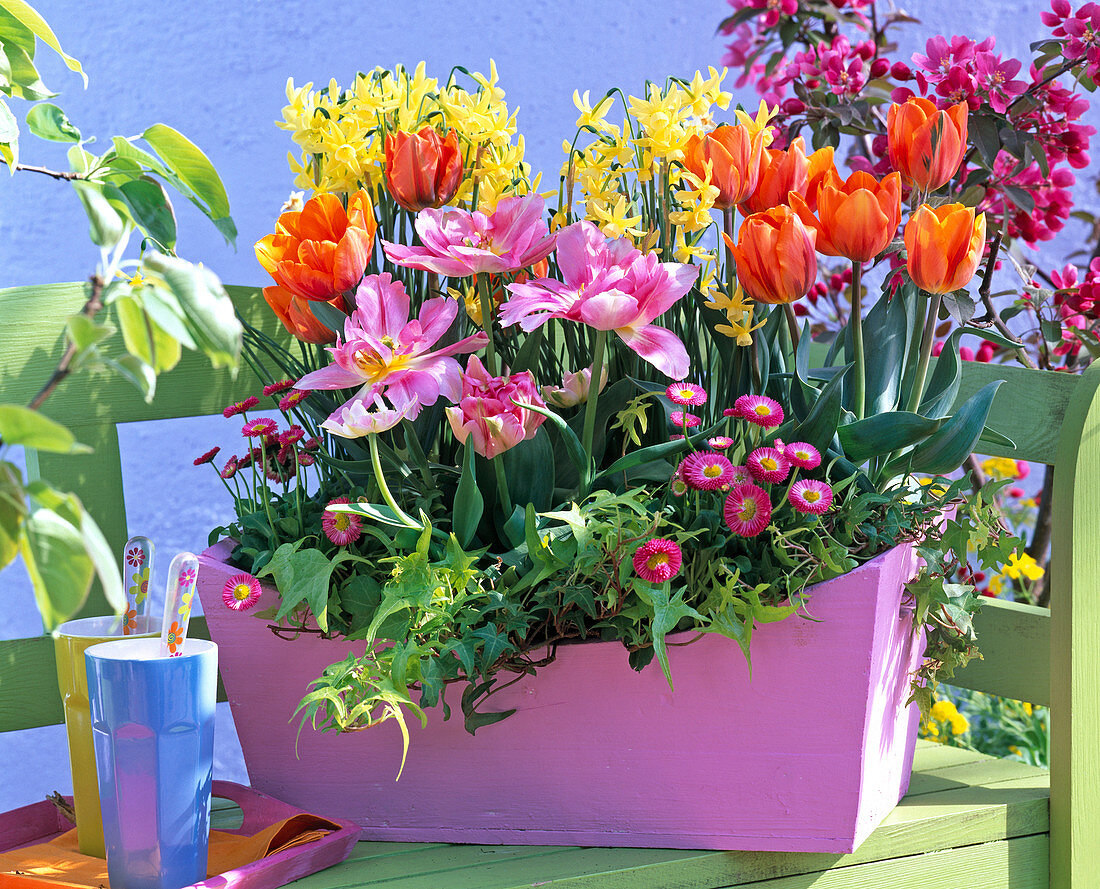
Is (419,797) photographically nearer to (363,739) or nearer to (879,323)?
(363,739)

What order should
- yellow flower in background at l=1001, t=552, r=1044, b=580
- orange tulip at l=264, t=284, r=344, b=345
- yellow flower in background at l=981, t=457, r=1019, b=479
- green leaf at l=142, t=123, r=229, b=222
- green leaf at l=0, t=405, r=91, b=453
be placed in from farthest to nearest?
1. yellow flower in background at l=981, t=457, r=1019, b=479
2. yellow flower in background at l=1001, t=552, r=1044, b=580
3. orange tulip at l=264, t=284, r=344, b=345
4. green leaf at l=142, t=123, r=229, b=222
5. green leaf at l=0, t=405, r=91, b=453

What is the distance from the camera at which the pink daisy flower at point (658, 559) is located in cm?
61

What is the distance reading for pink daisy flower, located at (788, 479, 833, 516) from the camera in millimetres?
→ 608

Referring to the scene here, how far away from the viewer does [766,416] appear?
62 centimetres

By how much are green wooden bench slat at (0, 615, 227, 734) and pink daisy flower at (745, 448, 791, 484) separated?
0.61 m

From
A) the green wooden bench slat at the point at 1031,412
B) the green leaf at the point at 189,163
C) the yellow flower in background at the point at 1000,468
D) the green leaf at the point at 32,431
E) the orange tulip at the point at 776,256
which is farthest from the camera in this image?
the yellow flower in background at the point at 1000,468

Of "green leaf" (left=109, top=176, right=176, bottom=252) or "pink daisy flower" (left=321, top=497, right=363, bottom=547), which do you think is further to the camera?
"pink daisy flower" (left=321, top=497, right=363, bottom=547)

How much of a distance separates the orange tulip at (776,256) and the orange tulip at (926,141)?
4.6 inches

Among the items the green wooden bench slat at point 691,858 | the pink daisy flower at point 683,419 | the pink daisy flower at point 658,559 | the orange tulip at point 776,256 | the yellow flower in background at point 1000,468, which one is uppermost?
the orange tulip at point 776,256

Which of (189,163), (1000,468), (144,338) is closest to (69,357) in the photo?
(144,338)

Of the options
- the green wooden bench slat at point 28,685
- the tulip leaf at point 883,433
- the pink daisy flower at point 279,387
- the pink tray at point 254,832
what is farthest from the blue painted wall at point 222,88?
the tulip leaf at point 883,433

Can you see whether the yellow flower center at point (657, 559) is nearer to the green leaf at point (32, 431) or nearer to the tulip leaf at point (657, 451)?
the tulip leaf at point (657, 451)

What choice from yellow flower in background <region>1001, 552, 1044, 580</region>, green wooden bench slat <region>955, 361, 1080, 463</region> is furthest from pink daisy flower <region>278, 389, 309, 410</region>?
yellow flower in background <region>1001, 552, 1044, 580</region>

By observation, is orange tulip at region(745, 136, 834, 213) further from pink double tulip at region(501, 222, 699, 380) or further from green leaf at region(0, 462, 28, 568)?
green leaf at region(0, 462, 28, 568)
